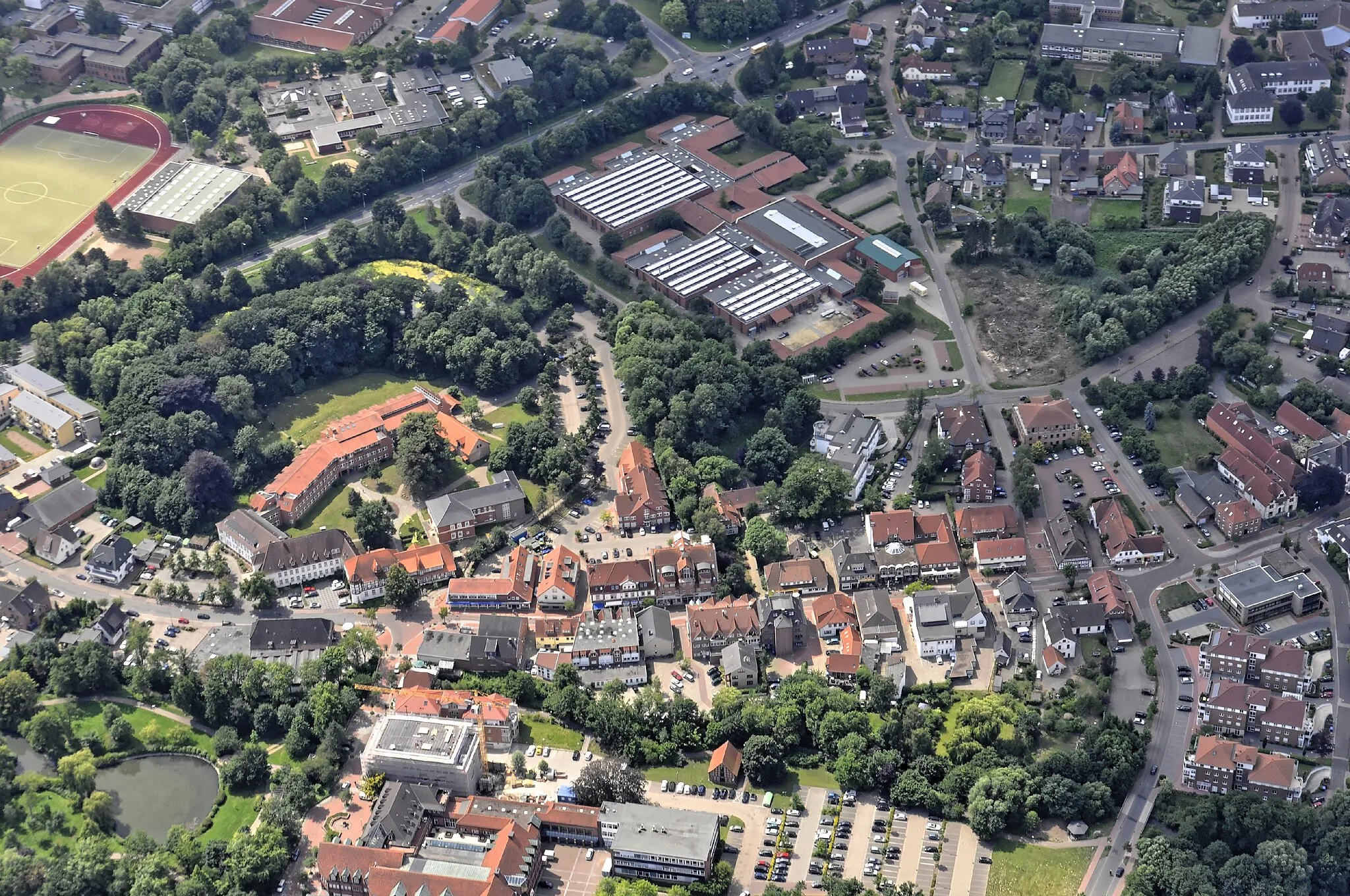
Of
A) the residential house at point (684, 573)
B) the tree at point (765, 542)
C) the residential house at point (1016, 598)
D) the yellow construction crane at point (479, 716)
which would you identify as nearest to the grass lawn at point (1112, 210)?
the residential house at point (1016, 598)

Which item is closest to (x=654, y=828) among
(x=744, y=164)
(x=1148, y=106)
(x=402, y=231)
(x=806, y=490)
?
(x=806, y=490)

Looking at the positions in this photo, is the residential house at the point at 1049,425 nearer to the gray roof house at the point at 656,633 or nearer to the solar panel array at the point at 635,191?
the gray roof house at the point at 656,633

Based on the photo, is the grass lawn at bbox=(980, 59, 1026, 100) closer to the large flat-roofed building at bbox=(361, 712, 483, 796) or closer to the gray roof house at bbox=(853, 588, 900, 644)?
the gray roof house at bbox=(853, 588, 900, 644)

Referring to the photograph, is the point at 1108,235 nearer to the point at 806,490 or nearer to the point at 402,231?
the point at 806,490

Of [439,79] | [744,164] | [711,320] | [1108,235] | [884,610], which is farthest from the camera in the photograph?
[439,79]

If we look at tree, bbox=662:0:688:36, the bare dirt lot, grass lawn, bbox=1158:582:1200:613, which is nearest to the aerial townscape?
grass lawn, bbox=1158:582:1200:613

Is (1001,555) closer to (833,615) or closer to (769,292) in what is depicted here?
(833,615)

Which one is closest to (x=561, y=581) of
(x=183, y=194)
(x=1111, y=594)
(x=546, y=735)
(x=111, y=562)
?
A: (x=546, y=735)
